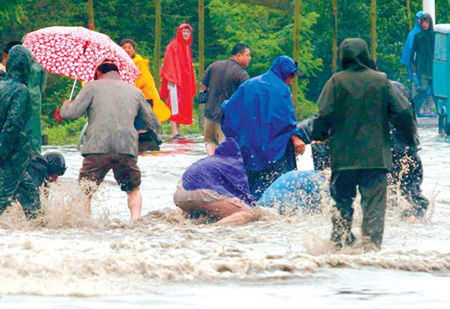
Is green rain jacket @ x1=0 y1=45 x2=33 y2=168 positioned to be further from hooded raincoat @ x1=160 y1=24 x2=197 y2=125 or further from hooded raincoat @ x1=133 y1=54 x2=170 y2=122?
hooded raincoat @ x1=160 y1=24 x2=197 y2=125

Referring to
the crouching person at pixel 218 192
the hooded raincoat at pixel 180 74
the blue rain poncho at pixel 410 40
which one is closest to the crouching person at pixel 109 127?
the crouching person at pixel 218 192

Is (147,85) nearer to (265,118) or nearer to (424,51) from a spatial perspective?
(265,118)

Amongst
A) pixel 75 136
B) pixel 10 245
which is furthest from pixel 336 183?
pixel 75 136

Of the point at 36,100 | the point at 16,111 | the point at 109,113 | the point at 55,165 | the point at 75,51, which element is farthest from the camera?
the point at 75,51

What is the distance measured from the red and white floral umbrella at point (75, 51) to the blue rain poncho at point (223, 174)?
127 inches

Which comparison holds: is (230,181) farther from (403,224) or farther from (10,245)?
(10,245)

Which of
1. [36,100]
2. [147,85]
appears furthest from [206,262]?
[147,85]

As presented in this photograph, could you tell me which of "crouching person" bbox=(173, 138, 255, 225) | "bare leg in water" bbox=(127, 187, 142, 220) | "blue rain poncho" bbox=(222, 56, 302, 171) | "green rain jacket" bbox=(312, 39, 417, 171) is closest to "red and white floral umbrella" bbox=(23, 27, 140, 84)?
"blue rain poncho" bbox=(222, 56, 302, 171)

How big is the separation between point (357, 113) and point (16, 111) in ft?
11.2

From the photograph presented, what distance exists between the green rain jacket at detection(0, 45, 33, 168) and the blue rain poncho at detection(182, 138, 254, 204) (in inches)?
60.1

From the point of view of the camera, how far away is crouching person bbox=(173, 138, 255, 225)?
547 inches

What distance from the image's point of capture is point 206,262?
1062 centimetres

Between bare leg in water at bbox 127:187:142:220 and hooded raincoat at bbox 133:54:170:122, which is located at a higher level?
hooded raincoat at bbox 133:54:170:122

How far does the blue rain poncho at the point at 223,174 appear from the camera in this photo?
551 inches
